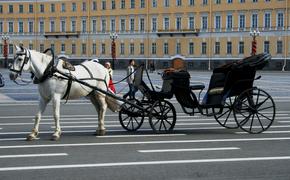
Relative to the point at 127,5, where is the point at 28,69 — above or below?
below

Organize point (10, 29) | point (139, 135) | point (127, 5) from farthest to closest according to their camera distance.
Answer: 1. point (10, 29)
2. point (127, 5)
3. point (139, 135)

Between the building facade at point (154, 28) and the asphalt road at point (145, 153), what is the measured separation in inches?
2283

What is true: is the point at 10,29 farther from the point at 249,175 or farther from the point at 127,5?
the point at 249,175

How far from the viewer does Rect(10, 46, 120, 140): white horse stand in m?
9.99

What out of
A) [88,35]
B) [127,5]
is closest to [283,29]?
[127,5]

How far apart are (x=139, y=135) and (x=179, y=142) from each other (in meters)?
1.21

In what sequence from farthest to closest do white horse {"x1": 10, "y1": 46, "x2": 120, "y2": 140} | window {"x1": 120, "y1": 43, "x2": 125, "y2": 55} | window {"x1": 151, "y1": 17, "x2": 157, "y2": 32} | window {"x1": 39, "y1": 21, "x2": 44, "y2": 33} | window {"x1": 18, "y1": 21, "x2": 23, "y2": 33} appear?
window {"x1": 18, "y1": 21, "x2": 23, "y2": 33} < window {"x1": 39, "y1": 21, "x2": 44, "y2": 33} < window {"x1": 120, "y1": 43, "x2": 125, "y2": 55} < window {"x1": 151, "y1": 17, "x2": 157, "y2": 32} < white horse {"x1": 10, "y1": 46, "x2": 120, "y2": 140}

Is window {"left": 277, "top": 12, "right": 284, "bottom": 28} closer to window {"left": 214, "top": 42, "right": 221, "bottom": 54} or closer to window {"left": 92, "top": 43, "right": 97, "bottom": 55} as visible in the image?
window {"left": 214, "top": 42, "right": 221, "bottom": 54}

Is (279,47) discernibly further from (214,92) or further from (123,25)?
(214,92)

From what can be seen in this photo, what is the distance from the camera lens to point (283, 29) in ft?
222

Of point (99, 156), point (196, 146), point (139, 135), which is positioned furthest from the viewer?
point (139, 135)

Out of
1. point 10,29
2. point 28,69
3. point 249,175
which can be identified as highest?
point 10,29

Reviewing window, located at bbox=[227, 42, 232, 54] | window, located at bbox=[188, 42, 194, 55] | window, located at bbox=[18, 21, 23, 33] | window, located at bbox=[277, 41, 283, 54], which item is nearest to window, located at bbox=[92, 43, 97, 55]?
window, located at bbox=[18, 21, 23, 33]

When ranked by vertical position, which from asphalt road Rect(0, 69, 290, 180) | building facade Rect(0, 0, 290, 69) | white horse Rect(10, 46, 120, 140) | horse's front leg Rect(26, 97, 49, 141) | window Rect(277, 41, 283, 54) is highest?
building facade Rect(0, 0, 290, 69)
